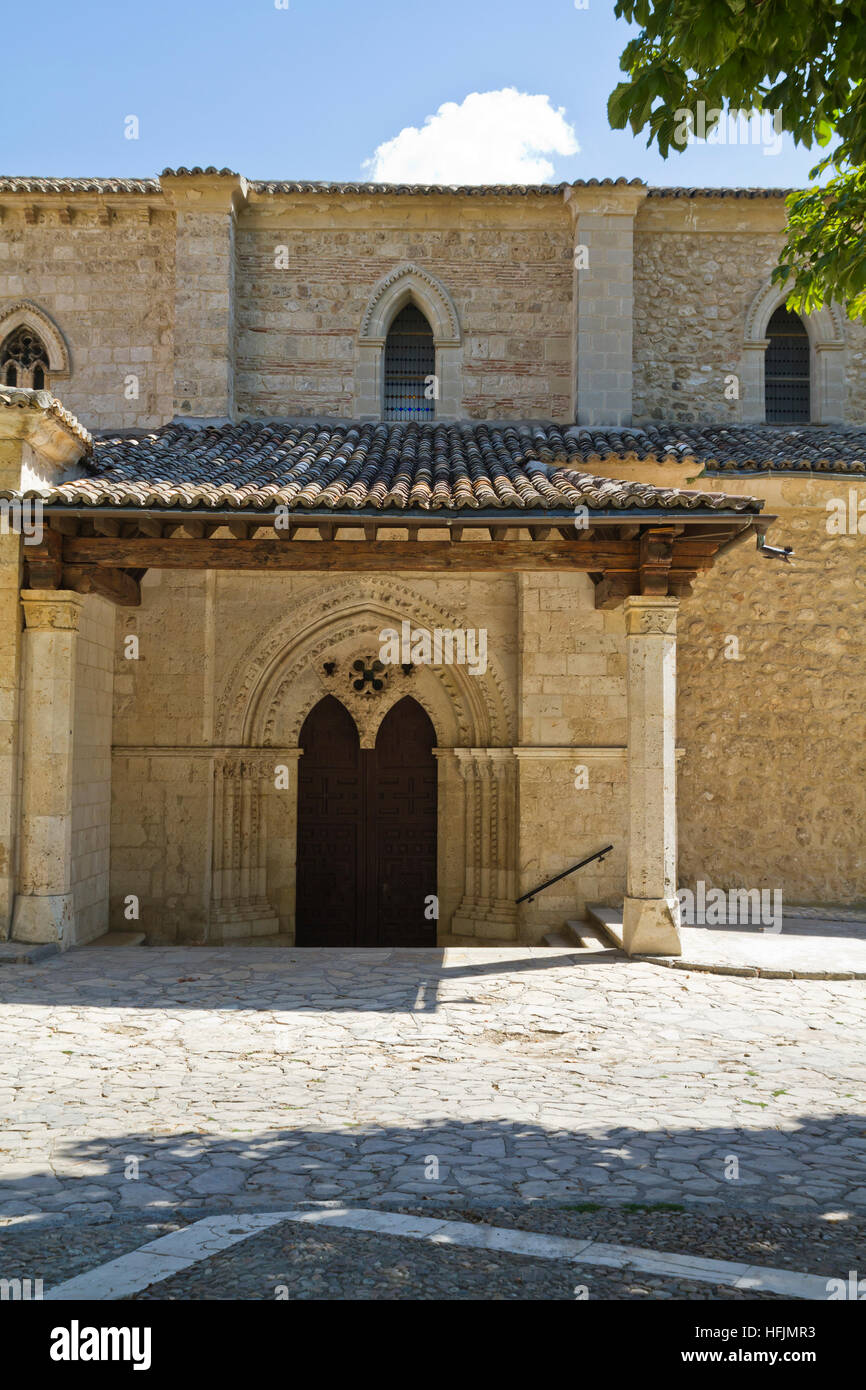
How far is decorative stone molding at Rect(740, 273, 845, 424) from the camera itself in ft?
44.0

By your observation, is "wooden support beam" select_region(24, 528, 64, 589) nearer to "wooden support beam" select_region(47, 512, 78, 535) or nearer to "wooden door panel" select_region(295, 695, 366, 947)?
"wooden support beam" select_region(47, 512, 78, 535)

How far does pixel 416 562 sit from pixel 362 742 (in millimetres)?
3223

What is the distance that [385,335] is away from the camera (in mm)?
13289

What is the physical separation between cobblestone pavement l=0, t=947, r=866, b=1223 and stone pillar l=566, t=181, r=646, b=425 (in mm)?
6905

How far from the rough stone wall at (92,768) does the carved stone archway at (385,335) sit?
14.2ft

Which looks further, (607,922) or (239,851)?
(239,851)

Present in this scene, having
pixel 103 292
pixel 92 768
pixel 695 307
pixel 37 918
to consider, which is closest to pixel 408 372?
pixel 695 307

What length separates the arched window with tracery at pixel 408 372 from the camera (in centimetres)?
1340

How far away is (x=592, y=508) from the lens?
854 cm

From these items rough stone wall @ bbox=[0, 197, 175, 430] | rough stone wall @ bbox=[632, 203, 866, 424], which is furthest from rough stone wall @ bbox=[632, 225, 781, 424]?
rough stone wall @ bbox=[0, 197, 175, 430]

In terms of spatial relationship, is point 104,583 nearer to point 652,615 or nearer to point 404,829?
point 404,829

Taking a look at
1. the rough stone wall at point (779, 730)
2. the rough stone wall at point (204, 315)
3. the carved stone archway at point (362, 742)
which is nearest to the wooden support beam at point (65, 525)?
the carved stone archway at point (362, 742)

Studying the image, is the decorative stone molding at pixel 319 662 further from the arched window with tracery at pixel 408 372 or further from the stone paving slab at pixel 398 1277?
the stone paving slab at pixel 398 1277

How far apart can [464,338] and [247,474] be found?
15.5 ft
